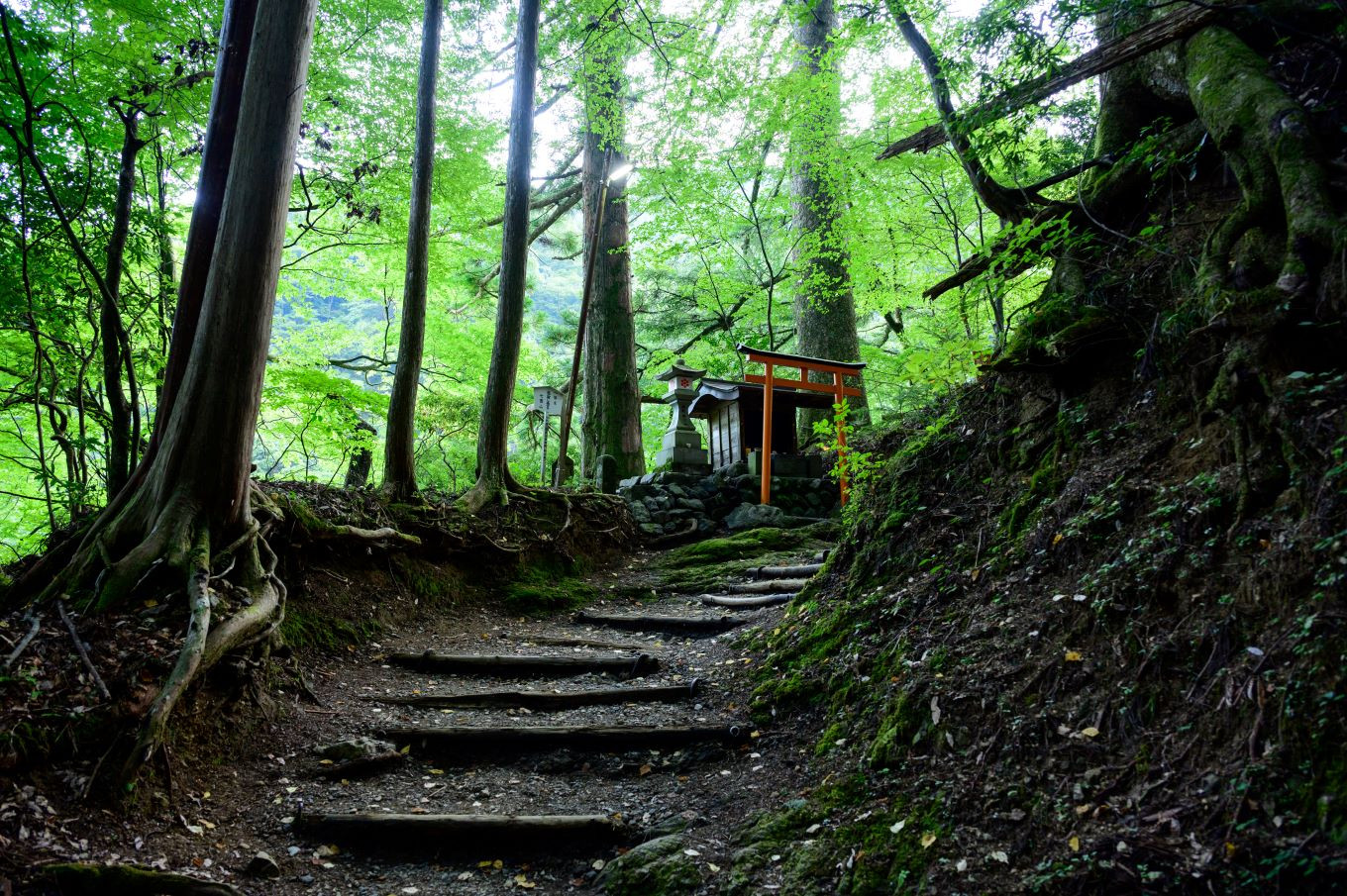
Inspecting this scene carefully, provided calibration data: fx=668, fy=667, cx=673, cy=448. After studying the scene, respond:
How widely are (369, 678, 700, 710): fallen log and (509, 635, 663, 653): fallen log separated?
105cm

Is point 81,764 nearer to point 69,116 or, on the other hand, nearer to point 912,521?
point 912,521

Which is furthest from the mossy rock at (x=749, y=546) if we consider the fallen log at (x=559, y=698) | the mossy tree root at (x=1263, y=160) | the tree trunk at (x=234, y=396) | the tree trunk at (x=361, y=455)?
the mossy tree root at (x=1263, y=160)

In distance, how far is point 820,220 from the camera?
12391mm

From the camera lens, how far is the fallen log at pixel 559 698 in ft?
15.3

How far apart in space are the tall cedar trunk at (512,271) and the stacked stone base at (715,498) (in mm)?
2978

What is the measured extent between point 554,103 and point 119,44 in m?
8.03

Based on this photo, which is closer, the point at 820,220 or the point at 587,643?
the point at 587,643

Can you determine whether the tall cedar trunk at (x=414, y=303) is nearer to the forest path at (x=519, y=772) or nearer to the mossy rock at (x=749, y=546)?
the forest path at (x=519, y=772)

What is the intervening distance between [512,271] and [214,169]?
11.7ft

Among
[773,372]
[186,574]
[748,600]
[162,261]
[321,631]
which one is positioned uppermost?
[162,261]

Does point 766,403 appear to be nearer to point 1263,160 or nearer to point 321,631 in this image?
point 321,631

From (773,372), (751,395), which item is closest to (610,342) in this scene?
(751,395)

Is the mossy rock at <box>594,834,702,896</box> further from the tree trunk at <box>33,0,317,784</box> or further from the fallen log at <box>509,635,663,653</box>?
the fallen log at <box>509,635,663,653</box>

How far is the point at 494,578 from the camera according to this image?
7.45 metres
